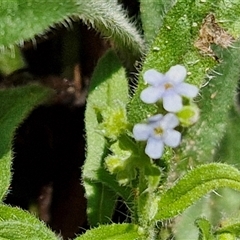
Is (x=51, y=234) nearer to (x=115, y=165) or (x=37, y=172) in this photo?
(x=115, y=165)

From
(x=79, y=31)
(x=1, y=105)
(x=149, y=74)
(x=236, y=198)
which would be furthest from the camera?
(x=79, y=31)

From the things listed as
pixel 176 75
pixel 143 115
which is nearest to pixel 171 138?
pixel 176 75

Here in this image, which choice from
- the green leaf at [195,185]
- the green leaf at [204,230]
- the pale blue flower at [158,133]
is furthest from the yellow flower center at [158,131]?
the green leaf at [204,230]

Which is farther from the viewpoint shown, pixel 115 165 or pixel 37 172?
pixel 37 172

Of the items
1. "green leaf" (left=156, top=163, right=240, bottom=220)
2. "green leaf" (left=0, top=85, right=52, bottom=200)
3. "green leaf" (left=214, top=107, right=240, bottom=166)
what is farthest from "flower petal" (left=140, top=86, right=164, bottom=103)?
"green leaf" (left=214, top=107, right=240, bottom=166)

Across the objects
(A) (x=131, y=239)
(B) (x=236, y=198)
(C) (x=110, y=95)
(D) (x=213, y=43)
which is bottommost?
(B) (x=236, y=198)

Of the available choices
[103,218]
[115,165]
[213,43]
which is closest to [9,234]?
Answer: [115,165]

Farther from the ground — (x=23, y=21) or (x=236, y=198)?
(x=23, y=21)
